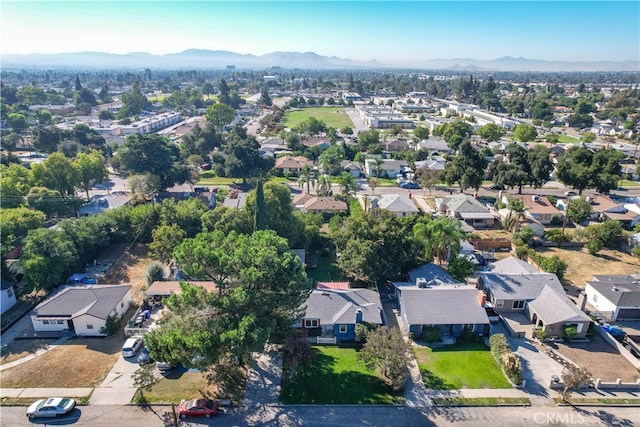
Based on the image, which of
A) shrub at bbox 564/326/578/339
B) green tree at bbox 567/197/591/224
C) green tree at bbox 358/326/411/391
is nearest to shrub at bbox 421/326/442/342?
green tree at bbox 358/326/411/391

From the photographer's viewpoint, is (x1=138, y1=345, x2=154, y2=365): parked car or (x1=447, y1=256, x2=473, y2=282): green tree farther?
(x1=447, y1=256, x2=473, y2=282): green tree

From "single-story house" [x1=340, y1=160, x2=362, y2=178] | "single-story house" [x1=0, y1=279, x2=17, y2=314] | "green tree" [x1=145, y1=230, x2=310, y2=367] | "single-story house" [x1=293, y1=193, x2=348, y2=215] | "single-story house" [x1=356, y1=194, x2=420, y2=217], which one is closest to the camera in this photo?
"green tree" [x1=145, y1=230, x2=310, y2=367]

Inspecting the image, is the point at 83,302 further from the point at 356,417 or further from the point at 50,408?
the point at 356,417

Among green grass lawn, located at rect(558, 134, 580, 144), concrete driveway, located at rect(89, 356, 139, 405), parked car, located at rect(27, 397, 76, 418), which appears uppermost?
green grass lawn, located at rect(558, 134, 580, 144)

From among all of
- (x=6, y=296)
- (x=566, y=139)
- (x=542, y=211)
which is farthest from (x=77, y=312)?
(x=566, y=139)

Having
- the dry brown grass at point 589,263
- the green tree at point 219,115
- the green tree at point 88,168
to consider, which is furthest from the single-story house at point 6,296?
the green tree at point 219,115

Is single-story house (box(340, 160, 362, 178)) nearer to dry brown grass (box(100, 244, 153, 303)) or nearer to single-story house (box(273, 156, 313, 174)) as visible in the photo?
single-story house (box(273, 156, 313, 174))

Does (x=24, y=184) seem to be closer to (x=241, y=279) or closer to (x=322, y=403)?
(x=241, y=279)
